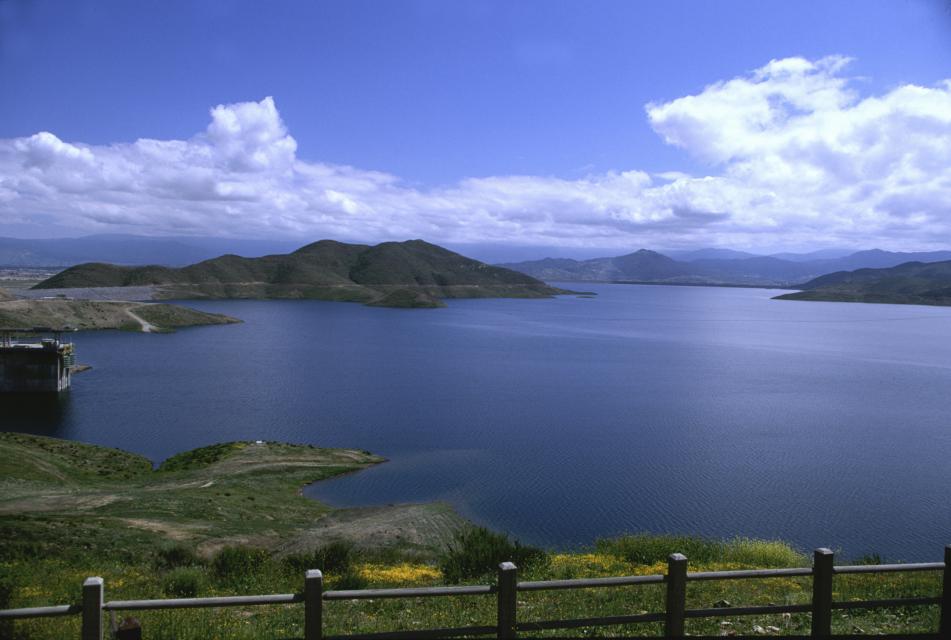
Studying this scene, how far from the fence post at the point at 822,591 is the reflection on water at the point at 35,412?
5806 cm

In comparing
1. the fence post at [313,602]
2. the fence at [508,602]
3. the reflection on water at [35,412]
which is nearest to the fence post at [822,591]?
the fence at [508,602]

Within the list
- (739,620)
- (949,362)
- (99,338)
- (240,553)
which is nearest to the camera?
(739,620)

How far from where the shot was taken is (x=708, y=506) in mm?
38312

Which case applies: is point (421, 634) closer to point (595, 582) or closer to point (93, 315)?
point (595, 582)

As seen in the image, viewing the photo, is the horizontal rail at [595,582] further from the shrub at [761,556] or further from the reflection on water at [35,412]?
the reflection on water at [35,412]

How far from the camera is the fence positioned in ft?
23.9

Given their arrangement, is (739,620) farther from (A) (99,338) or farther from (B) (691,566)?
(A) (99,338)

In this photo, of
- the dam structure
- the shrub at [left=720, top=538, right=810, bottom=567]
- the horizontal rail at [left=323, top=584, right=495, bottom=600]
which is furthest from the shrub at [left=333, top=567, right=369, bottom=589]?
the dam structure

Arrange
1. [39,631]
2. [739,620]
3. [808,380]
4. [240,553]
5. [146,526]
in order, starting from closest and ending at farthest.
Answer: [39,631] < [739,620] < [240,553] < [146,526] < [808,380]

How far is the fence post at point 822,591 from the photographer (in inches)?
329

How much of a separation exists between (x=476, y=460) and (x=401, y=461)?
17.1 feet

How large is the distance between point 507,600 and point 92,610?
14.8 ft

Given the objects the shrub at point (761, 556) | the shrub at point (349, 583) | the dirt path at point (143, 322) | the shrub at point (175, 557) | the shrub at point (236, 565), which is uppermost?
the dirt path at point (143, 322)

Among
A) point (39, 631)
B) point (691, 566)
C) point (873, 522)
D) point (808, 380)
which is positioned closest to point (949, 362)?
point (808, 380)
